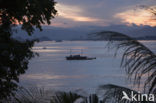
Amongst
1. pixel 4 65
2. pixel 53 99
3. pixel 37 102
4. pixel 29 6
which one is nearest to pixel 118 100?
pixel 53 99

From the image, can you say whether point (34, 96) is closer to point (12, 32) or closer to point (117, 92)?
point (117, 92)

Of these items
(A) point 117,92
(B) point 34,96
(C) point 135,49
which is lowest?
(B) point 34,96

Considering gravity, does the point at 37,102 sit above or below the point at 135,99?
below

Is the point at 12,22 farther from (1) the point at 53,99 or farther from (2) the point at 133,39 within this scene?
(2) the point at 133,39

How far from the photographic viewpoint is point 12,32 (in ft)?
20.2

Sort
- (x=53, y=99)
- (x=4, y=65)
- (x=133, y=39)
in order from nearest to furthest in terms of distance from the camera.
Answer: (x=133, y=39) < (x=53, y=99) < (x=4, y=65)

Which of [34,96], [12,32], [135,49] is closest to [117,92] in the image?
[135,49]

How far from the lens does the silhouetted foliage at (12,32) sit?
543 cm

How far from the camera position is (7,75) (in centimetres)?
570

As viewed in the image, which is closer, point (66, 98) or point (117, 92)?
point (117, 92)

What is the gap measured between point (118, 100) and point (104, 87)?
0.20 meters

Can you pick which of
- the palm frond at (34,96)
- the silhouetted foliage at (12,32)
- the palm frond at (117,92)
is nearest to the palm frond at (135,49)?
the palm frond at (117,92)

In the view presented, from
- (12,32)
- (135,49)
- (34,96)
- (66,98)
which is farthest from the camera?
(12,32)

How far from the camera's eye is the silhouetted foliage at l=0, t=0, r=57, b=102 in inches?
214
